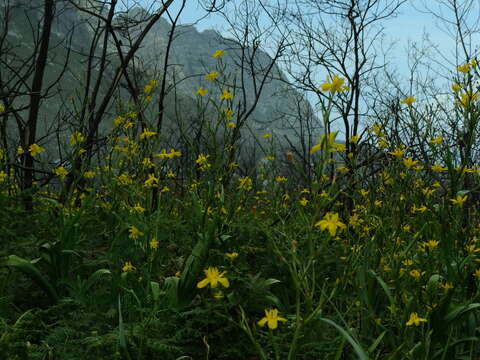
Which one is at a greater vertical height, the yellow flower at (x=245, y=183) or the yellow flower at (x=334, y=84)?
the yellow flower at (x=334, y=84)

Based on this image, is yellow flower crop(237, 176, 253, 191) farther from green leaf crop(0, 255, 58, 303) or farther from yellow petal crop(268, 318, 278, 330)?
yellow petal crop(268, 318, 278, 330)

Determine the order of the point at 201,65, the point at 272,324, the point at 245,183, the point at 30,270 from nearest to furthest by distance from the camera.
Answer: the point at 272,324
the point at 30,270
the point at 245,183
the point at 201,65

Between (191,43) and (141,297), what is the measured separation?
125165 millimetres

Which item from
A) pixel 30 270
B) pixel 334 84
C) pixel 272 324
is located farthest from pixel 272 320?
pixel 30 270

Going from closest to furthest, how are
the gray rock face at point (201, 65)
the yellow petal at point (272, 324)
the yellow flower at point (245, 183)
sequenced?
the yellow petal at point (272, 324) → the yellow flower at point (245, 183) → the gray rock face at point (201, 65)

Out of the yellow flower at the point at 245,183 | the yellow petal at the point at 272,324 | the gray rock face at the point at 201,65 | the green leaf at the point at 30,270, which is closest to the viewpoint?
the yellow petal at the point at 272,324

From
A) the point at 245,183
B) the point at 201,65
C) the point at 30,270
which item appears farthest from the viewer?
the point at 201,65

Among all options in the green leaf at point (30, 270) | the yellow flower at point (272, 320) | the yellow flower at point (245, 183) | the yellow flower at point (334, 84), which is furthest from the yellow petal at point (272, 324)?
the yellow flower at point (245, 183)

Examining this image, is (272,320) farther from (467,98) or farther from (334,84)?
(467,98)

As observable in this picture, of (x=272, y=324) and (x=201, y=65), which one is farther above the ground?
(x=201, y=65)

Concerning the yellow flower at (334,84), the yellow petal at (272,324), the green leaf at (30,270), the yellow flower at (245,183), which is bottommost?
the green leaf at (30,270)

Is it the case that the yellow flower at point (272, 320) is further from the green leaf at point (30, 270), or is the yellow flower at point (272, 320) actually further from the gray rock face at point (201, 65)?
the gray rock face at point (201, 65)

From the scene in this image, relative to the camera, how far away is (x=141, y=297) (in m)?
2.42

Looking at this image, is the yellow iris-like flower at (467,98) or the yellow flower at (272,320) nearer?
the yellow flower at (272,320)
